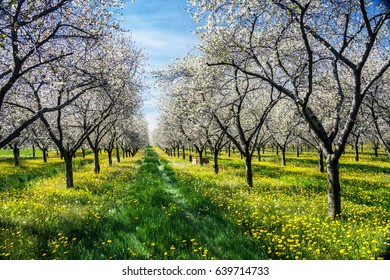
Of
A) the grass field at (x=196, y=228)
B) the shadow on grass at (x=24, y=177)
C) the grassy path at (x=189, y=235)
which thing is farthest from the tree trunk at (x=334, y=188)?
the shadow on grass at (x=24, y=177)

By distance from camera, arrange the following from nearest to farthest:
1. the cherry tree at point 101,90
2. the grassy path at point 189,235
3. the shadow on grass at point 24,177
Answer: the grassy path at point 189,235, the cherry tree at point 101,90, the shadow on grass at point 24,177

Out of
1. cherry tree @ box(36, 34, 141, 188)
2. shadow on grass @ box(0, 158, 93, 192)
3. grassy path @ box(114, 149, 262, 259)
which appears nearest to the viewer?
grassy path @ box(114, 149, 262, 259)

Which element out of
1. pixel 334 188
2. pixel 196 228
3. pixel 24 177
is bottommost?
pixel 196 228

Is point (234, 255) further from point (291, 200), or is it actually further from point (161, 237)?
point (291, 200)

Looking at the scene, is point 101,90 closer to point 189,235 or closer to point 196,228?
point 196,228

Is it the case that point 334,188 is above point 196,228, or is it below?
above

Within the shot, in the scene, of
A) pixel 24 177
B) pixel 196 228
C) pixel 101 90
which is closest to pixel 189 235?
pixel 196 228

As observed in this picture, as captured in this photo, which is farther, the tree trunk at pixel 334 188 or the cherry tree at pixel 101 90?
the cherry tree at pixel 101 90

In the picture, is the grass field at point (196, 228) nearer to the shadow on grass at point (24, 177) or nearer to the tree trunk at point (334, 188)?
the tree trunk at point (334, 188)

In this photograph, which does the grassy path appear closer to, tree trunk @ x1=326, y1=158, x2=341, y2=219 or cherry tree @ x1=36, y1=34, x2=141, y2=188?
Answer: tree trunk @ x1=326, y1=158, x2=341, y2=219

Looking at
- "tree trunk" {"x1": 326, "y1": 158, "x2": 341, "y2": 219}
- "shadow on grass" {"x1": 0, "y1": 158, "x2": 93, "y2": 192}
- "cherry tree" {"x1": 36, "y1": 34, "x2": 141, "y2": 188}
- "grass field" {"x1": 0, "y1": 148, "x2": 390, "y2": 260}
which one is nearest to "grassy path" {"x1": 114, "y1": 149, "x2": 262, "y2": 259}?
"grass field" {"x1": 0, "y1": 148, "x2": 390, "y2": 260}

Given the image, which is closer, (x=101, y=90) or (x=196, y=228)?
(x=196, y=228)

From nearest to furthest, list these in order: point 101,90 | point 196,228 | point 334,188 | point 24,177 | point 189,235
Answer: point 189,235 → point 196,228 → point 334,188 → point 101,90 → point 24,177
